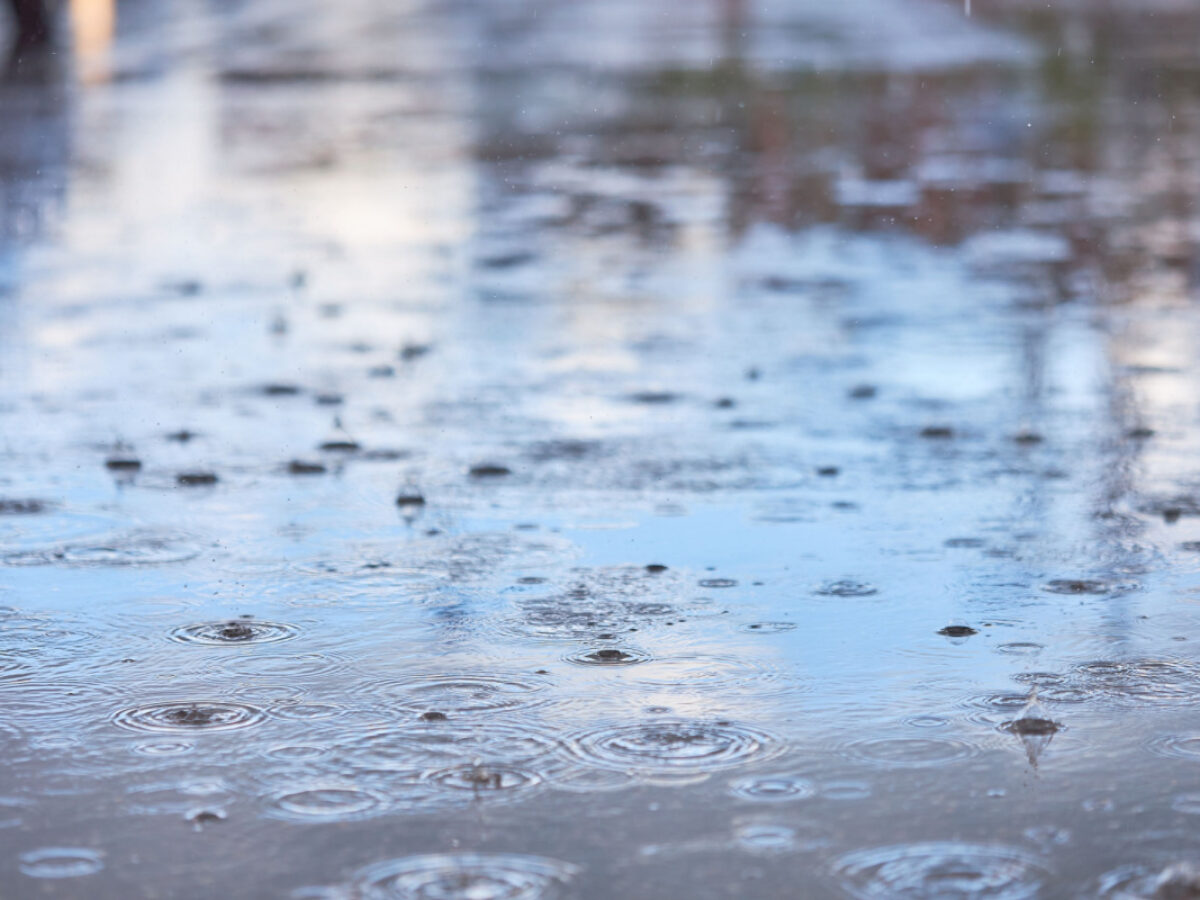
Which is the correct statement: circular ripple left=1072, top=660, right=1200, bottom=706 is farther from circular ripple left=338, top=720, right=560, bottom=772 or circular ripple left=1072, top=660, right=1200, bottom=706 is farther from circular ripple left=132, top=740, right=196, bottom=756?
circular ripple left=132, top=740, right=196, bottom=756

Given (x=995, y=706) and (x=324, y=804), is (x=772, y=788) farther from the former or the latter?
(x=324, y=804)

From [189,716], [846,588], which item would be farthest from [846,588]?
[189,716]

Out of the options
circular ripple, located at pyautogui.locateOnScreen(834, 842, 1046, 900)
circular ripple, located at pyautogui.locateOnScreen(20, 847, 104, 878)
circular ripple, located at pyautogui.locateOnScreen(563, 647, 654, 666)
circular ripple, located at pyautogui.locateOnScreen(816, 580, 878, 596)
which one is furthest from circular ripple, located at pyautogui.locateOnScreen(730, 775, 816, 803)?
circular ripple, located at pyautogui.locateOnScreen(816, 580, 878, 596)

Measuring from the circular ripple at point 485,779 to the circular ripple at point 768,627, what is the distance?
3.33ft

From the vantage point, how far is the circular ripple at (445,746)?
12.3 ft

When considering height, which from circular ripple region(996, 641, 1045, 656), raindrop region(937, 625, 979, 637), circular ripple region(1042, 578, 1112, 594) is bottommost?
circular ripple region(1042, 578, 1112, 594)

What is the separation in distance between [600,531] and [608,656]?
1.14 m

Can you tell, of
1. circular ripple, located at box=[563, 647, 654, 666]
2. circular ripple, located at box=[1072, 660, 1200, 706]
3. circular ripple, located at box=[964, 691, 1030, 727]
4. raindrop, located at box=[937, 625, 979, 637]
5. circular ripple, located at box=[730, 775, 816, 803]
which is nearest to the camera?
circular ripple, located at box=[730, 775, 816, 803]

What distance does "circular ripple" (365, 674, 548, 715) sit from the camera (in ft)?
13.4

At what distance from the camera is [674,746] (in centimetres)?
384

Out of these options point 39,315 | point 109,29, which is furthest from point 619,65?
point 39,315

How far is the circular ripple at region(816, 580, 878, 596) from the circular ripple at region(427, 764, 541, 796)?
54.7 inches

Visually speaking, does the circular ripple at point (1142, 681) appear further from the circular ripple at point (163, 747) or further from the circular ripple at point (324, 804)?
the circular ripple at point (163, 747)

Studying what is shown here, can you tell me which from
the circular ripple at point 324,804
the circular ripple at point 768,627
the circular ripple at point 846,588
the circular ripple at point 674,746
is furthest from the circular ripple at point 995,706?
the circular ripple at point 324,804
